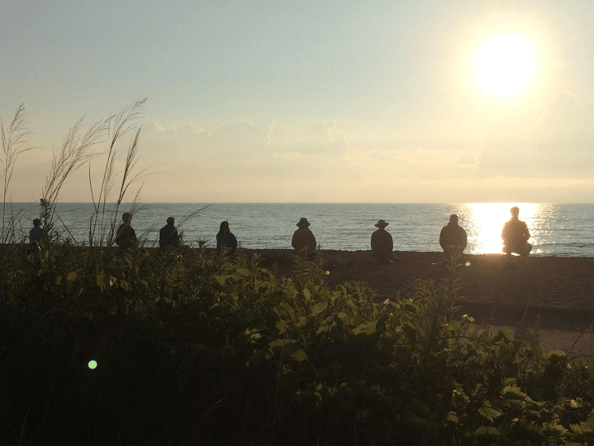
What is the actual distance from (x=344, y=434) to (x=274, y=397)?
44cm

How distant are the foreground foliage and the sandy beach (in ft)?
9.18

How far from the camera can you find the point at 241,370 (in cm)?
306

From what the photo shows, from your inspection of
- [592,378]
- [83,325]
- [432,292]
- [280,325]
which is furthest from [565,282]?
[83,325]

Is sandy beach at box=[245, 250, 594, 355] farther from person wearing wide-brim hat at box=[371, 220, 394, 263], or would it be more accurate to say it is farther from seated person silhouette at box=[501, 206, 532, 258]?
seated person silhouette at box=[501, 206, 532, 258]

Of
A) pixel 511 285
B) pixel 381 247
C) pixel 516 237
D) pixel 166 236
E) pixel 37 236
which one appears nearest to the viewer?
pixel 37 236

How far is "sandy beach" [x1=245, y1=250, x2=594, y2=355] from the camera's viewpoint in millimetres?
8117

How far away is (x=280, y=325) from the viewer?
3.25m

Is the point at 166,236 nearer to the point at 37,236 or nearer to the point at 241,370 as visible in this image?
the point at 37,236

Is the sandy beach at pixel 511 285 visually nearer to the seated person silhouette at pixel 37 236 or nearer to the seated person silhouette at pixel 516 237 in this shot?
the seated person silhouette at pixel 516 237

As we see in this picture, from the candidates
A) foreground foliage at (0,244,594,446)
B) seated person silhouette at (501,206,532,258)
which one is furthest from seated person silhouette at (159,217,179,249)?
seated person silhouette at (501,206,532,258)

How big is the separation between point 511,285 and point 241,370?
29.3 ft

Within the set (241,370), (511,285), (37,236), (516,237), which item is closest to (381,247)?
(516,237)

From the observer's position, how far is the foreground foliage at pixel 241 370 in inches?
111

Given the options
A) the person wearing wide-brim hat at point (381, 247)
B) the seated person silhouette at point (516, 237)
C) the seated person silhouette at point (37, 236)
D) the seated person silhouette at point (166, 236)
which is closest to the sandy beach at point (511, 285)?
the person wearing wide-brim hat at point (381, 247)
